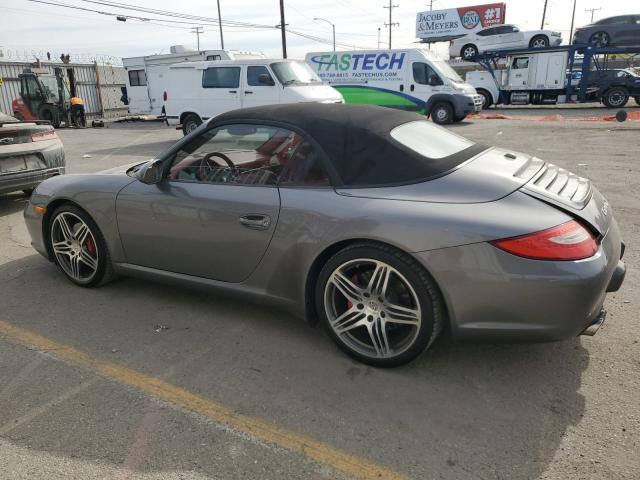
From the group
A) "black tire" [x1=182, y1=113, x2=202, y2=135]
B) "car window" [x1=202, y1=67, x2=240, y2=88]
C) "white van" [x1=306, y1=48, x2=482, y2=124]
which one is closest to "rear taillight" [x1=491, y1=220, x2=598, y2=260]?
"car window" [x1=202, y1=67, x2=240, y2=88]

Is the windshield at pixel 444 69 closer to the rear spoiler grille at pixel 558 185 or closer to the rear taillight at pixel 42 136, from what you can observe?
the rear taillight at pixel 42 136

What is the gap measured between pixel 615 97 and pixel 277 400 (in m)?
23.3

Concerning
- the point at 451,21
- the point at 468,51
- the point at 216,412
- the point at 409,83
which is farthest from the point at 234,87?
the point at 451,21

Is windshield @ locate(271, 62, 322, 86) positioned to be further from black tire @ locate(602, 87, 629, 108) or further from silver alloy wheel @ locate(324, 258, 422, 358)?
black tire @ locate(602, 87, 629, 108)

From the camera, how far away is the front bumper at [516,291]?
2453 mm

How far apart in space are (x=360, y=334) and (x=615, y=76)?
22883mm

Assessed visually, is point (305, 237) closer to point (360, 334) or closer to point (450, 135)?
point (360, 334)

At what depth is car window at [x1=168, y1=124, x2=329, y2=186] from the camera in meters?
3.16

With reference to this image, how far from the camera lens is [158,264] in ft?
12.2

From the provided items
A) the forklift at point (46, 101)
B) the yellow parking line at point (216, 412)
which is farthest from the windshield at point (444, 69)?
the yellow parking line at point (216, 412)

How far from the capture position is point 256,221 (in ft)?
10.4

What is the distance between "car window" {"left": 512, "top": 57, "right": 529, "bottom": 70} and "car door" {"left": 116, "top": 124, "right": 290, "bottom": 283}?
2238cm

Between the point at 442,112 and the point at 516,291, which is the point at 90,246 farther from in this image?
the point at 442,112

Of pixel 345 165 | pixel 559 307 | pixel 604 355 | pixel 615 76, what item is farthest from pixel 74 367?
Result: pixel 615 76
